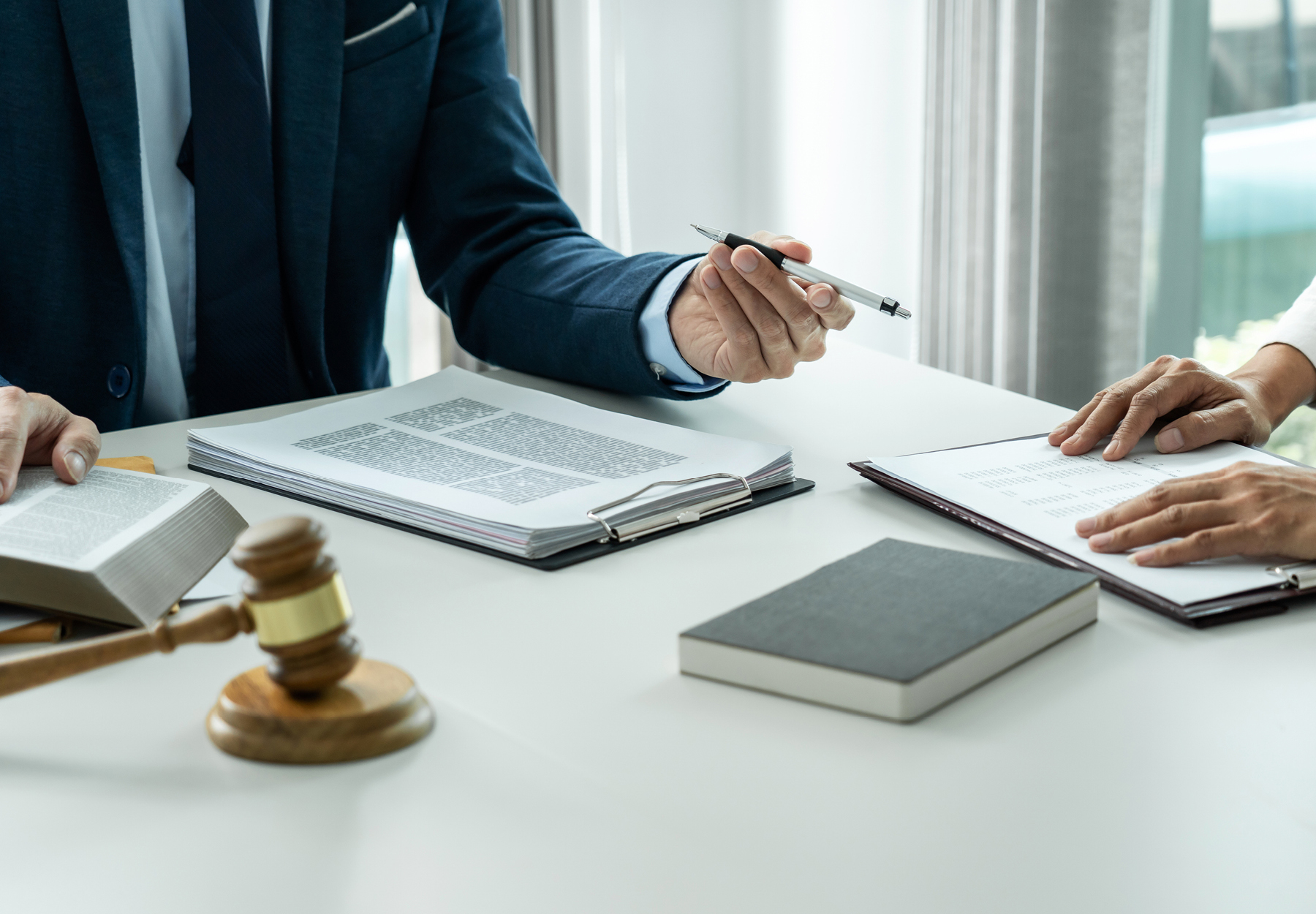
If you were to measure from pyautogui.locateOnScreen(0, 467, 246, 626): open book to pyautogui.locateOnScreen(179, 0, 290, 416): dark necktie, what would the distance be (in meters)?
0.49

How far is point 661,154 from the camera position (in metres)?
3.04

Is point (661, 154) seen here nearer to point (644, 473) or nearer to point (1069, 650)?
point (644, 473)

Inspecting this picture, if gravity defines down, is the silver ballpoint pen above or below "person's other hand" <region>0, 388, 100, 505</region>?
above

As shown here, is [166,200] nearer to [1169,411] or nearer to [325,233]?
[325,233]

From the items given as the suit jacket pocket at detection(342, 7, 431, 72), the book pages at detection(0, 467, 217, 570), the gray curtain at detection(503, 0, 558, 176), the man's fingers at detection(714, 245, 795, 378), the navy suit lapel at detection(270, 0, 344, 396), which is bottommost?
the book pages at detection(0, 467, 217, 570)

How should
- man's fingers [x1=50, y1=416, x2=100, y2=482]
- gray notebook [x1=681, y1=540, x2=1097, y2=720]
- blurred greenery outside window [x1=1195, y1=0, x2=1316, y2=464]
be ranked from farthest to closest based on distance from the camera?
blurred greenery outside window [x1=1195, y1=0, x2=1316, y2=464] < man's fingers [x1=50, y1=416, x2=100, y2=482] < gray notebook [x1=681, y1=540, x2=1097, y2=720]

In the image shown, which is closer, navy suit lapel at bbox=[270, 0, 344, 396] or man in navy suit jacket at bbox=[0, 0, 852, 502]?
man in navy suit jacket at bbox=[0, 0, 852, 502]

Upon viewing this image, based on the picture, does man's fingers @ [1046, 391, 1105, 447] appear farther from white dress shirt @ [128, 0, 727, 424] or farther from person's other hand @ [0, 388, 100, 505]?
white dress shirt @ [128, 0, 727, 424]

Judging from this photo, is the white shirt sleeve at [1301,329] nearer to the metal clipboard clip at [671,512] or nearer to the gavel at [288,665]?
the metal clipboard clip at [671,512]

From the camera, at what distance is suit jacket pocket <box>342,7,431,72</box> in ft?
4.24

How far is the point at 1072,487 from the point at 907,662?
35 centimetres

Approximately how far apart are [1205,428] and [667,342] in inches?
18.1

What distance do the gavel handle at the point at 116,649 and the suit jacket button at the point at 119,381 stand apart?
77cm

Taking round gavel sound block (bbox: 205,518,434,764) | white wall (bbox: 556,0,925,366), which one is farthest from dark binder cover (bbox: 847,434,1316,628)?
white wall (bbox: 556,0,925,366)
